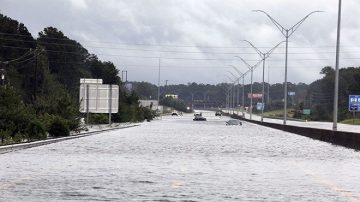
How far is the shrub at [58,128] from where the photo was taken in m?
45.2

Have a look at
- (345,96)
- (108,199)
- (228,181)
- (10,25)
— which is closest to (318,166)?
(228,181)

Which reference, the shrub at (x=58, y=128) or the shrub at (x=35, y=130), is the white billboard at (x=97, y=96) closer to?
the shrub at (x=58, y=128)

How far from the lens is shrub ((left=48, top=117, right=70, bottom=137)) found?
4519cm

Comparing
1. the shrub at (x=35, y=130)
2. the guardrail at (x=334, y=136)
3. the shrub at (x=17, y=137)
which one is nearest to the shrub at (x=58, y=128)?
the shrub at (x=35, y=130)

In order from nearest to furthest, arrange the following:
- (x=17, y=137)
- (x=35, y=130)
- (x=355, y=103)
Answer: (x=17, y=137)
(x=35, y=130)
(x=355, y=103)

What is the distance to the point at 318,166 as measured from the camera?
933 inches

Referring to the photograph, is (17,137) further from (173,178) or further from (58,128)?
(173,178)

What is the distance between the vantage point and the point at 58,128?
45.6m

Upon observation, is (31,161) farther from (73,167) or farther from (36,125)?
(36,125)

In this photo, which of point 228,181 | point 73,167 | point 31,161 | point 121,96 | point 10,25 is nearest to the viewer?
point 228,181

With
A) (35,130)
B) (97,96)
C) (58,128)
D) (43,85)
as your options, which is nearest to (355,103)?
(43,85)

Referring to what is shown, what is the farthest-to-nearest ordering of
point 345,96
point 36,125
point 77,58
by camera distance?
point 345,96 → point 77,58 → point 36,125

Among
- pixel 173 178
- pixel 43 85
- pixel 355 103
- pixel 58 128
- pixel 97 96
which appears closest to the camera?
pixel 173 178

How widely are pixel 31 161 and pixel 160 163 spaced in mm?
4398
